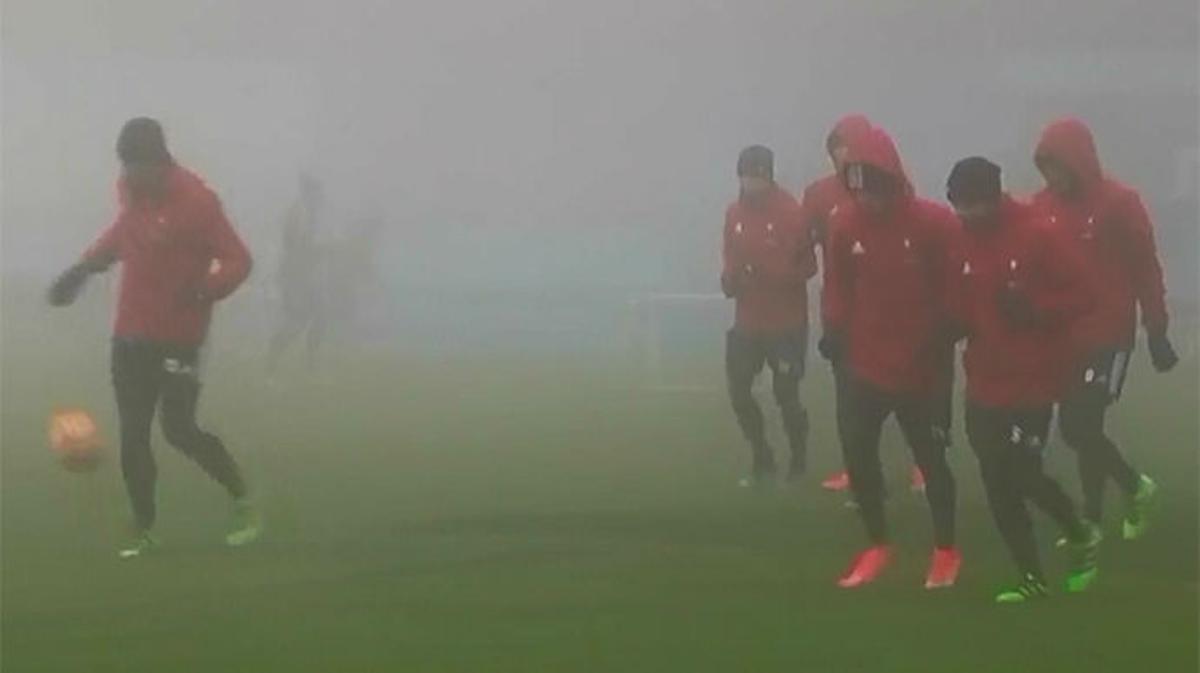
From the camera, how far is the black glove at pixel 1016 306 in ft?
14.6

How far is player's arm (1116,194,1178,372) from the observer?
16.2 ft

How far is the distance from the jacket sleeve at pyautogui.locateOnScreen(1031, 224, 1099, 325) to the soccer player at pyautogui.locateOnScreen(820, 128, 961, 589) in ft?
0.65

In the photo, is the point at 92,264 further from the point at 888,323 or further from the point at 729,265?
the point at 888,323

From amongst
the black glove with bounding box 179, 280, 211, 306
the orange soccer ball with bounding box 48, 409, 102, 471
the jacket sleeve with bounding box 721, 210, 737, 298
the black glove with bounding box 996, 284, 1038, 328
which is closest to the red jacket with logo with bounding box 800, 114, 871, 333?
the jacket sleeve with bounding box 721, 210, 737, 298

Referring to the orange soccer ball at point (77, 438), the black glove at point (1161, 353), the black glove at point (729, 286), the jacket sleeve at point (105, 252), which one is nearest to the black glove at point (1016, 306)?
the black glove at point (1161, 353)

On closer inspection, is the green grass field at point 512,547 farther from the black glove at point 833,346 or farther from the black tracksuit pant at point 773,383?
the black glove at point 833,346

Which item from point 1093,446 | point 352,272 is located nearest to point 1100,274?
point 1093,446

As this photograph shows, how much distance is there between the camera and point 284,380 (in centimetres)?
558

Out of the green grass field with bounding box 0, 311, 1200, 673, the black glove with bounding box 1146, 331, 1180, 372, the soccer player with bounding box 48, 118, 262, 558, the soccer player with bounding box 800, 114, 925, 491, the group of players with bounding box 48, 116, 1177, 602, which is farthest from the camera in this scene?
the soccer player with bounding box 48, 118, 262, 558

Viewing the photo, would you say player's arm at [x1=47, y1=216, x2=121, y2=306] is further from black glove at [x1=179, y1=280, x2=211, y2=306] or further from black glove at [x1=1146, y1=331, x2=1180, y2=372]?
black glove at [x1=1146, y1=331, x2=1180, y2=372]

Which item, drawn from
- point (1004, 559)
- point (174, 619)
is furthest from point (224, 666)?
point (1004, 559)

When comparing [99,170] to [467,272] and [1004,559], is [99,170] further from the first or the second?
[1004,559]

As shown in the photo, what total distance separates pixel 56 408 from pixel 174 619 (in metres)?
1.08

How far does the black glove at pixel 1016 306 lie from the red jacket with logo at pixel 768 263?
738 millimetres
